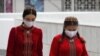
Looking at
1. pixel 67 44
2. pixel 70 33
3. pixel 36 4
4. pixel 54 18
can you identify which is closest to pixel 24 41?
pixel 67 44

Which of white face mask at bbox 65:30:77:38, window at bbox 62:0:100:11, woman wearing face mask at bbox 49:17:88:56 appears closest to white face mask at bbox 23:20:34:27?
woman wearing face mask at bbox 49:17:88:56

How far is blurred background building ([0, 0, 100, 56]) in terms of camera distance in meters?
8.12

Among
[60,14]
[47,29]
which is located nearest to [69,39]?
[47,29]

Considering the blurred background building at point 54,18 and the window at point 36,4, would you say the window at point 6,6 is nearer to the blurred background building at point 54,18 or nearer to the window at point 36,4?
the blurred background building at point 54,18

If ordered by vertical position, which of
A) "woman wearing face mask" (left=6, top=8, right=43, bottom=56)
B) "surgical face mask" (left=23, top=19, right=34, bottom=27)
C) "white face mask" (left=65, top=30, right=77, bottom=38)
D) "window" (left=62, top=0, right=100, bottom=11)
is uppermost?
"surgical face mask" (left=23, top=19, right=34, bottom=27)

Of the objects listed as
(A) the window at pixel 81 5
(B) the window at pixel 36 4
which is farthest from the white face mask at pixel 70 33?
(A) the window at pixel 81 5

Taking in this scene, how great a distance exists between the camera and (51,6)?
77.9 ft

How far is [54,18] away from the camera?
14.8 meters

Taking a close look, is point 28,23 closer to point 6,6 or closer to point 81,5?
point 6,6

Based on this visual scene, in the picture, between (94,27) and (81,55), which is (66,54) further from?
(94,27)

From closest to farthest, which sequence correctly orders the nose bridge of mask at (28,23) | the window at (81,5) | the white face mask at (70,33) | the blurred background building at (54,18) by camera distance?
the white face mask at (70,33) → the nose bridge of mask at (28,23) → the blurred background building at (54,18) → the window at (81,5)

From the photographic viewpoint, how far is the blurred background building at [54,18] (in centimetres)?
812

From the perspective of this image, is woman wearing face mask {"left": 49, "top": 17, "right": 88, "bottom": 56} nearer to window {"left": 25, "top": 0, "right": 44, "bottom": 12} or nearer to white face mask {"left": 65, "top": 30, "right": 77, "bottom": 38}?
white face mask {"left": 65, "top": 30, "right": 77, "bottom": 38}

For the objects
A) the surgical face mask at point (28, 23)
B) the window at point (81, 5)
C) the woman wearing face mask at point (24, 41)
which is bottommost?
the window at point (81, 5)
